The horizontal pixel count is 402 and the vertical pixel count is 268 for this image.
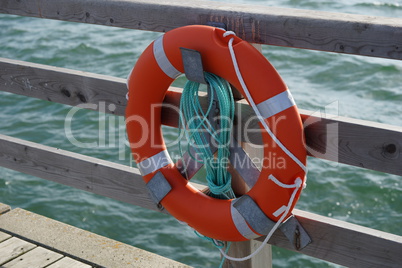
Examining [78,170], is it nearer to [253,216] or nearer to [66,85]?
[66,85]

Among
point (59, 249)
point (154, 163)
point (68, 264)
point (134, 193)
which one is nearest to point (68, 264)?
point (68, 264)

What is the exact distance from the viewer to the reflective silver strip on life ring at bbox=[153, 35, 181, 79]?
6.20 ft

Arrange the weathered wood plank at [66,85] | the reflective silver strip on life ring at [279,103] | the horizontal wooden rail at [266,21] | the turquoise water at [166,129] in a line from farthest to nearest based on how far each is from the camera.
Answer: the turquoise water at [166,129] → the weathered wood plank at [66,85] → the reflective silver strip on life ring at [279,103] → the horizontal wooden rail at [266,21]

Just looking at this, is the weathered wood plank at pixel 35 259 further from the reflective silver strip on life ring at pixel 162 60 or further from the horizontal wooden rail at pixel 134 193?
the reflective silver strip on life ring at pixel 162 60

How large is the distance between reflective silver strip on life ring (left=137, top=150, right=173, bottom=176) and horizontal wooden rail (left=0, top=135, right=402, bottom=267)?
16 centimetres

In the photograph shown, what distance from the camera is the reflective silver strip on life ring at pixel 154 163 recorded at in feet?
6.64

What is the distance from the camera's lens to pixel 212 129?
1.89m

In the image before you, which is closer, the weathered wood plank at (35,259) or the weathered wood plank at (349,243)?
the weathered wood plank at (349,243)

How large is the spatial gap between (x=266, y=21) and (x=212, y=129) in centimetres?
37

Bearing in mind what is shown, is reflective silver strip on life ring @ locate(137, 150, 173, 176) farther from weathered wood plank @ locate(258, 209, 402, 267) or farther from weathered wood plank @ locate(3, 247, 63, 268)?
weathered wood plank @ locate(3, 247, 63, 268)

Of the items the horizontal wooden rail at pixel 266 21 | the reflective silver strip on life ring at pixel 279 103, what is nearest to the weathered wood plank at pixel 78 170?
the horizontal wooden rail at pixel 266 21

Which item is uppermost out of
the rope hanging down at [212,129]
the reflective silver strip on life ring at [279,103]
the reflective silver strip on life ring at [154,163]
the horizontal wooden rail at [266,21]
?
the horizontal wooden rail at [266,21]

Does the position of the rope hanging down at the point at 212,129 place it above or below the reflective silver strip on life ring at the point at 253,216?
above

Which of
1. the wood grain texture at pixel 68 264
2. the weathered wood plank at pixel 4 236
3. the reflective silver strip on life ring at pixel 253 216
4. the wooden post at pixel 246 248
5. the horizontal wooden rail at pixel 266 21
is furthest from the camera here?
the weathered wood plank at pixel 4 236
